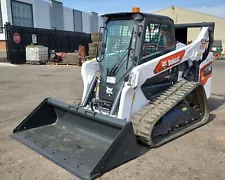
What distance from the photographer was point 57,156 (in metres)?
3.82

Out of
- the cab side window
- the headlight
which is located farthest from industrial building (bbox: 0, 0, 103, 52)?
the headlight

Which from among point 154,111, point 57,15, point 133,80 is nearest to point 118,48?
point 133,80

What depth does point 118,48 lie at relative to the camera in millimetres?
4852

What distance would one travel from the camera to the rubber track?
4070mm

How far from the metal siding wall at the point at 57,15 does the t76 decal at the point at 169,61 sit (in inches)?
1418

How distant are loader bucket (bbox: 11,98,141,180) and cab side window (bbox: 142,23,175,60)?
1488mm

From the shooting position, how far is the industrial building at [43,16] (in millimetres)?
30136

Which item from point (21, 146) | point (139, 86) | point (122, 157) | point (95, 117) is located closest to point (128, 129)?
point (122, 157)

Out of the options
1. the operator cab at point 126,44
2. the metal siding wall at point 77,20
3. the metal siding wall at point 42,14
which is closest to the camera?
the operator cab at point 126,44

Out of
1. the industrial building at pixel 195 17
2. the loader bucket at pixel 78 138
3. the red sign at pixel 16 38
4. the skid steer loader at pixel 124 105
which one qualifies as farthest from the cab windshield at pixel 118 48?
the industrial building at pixel 195 17

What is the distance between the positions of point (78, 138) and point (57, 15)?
3771 centimetres

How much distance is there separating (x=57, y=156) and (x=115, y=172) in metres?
0.87

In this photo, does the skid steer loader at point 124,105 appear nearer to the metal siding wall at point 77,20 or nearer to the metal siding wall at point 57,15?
the metal siding wall at point 57,15

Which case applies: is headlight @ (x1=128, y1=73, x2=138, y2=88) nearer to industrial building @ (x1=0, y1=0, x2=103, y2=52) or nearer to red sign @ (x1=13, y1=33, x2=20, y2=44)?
red sign @ (x1=13, y1=33, x2=20, y2=44)
